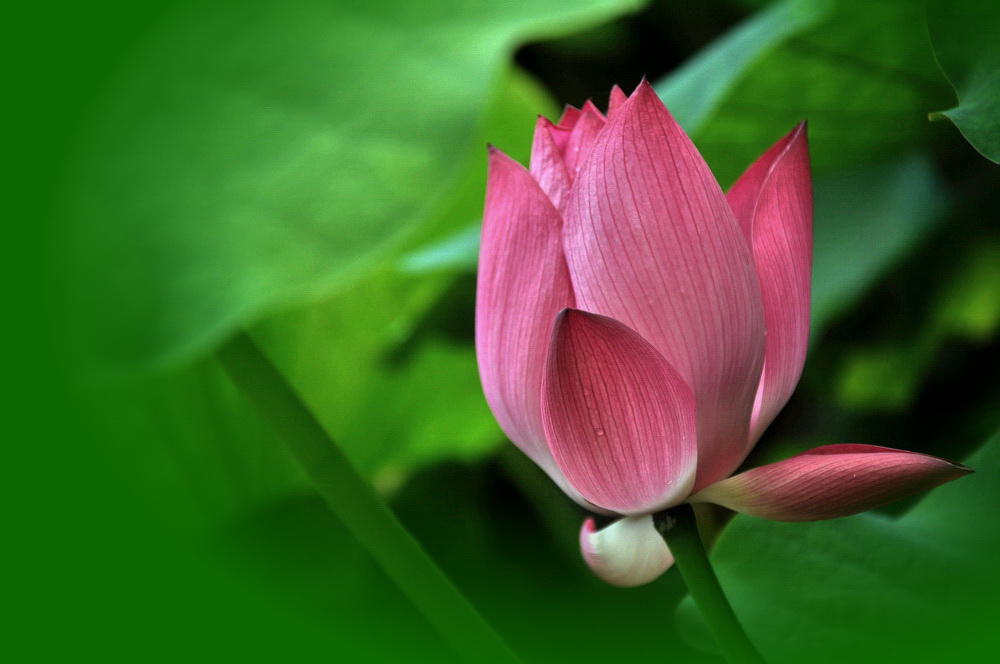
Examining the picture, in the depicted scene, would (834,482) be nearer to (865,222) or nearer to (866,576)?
(866,576)

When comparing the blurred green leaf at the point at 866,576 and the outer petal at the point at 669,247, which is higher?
the outer petal at the point at 669,247

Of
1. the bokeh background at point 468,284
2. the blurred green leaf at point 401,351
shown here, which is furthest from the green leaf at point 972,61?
the blurred green leaf at point 401,351

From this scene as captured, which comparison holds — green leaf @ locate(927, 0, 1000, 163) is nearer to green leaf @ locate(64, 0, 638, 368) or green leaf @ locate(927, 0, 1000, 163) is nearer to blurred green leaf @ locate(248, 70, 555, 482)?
green leaf @ locate(64, 0, 638, 368)

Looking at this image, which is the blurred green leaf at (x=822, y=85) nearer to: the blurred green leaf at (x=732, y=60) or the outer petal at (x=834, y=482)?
the blurred green leaf at (x=732, y=60)

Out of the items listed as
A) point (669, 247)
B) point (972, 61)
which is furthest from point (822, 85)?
point (669, 247)

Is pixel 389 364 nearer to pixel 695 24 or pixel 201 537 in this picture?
pixel 201 537

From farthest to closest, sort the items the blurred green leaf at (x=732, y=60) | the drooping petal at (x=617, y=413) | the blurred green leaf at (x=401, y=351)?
the blurred green leaf at (x=401, y=351) < the blurred green leaf at (x=732, y=60) < the drooping petal at (x=617, y=413)

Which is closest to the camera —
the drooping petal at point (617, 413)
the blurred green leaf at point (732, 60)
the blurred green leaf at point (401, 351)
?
the drooping petal at point (617, 413)

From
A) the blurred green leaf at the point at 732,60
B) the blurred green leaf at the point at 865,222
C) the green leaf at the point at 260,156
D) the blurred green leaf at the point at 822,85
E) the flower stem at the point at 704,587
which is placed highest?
the green leaf at the point at 260,156

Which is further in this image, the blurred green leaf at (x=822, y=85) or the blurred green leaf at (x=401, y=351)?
the blurred green leaf at (x=401, y=351)
